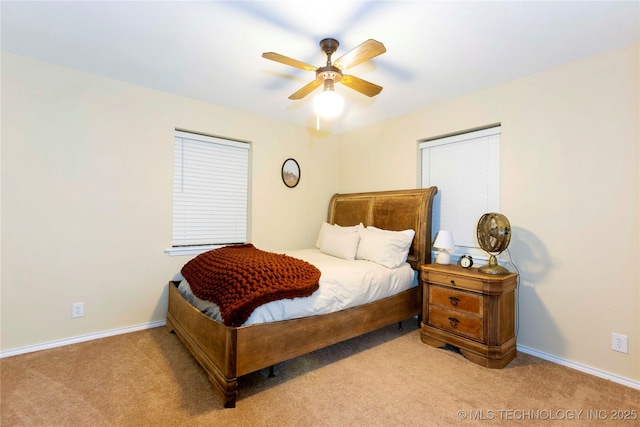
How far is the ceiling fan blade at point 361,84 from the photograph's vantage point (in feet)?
7.13

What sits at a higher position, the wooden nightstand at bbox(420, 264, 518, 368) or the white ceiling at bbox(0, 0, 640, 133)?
the white ceiling at bbox(0, 0, 640, 133)

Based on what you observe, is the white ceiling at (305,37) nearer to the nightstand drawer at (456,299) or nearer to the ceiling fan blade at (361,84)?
the ceiling fan blade at (361,84)

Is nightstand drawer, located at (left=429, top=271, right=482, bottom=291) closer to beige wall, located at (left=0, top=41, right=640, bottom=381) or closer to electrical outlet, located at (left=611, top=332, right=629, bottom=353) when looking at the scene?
beige wall, located at (left=0, top=41, right=640, bottom=381)

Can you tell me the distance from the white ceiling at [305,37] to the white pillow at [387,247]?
145cm

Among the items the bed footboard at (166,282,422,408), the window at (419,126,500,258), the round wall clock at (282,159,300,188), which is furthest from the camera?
the round wall clock at (282,159,300,188)

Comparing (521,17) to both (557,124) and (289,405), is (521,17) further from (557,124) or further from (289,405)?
(289,405)

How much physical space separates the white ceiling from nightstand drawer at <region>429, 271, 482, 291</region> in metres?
1.74

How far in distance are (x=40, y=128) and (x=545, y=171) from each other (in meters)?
4.20

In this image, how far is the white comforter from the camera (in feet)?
6.53

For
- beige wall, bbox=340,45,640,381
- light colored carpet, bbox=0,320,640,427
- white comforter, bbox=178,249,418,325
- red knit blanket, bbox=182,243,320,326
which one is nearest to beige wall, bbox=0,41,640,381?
beige wall, bbox=340,45,640,381

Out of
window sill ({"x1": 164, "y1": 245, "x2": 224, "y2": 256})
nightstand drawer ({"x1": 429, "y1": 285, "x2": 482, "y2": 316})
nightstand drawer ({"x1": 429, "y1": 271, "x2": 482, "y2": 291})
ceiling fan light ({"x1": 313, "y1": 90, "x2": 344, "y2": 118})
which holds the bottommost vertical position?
nightstand drawer ({"x1": 429, "y1": 285, "x2": 482, "y2": 316})

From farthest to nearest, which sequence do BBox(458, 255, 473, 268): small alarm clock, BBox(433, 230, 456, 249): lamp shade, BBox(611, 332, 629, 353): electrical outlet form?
BBox(433, 230, 456, 249): lamp shade, BBox(458, 255, 473, 268): small alarm clock, BBox(611, 332, 629, 353): electrical outlet

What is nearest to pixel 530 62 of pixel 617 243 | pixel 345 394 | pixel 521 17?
pixel 521 17

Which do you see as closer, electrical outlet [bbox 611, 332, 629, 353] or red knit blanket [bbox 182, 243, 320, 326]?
red knit blanket [bbox 182, 243, 320, 326]
